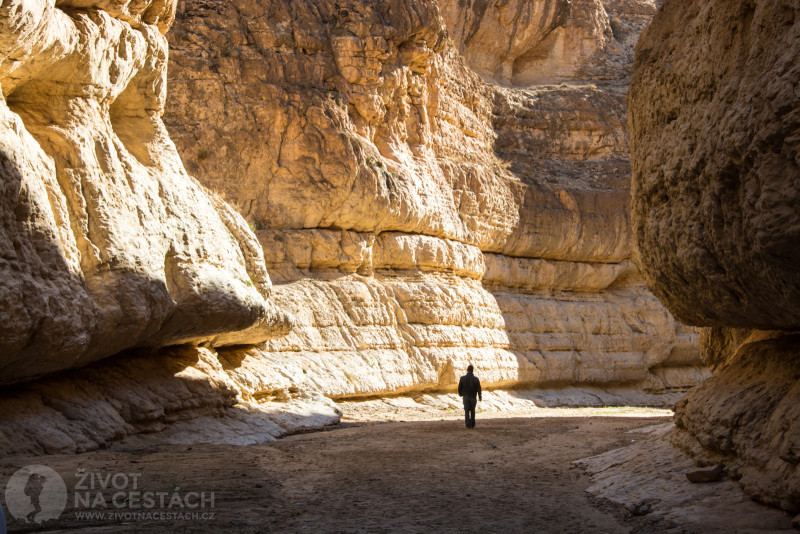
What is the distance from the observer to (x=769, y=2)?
5828 millimetres

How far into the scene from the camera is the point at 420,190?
76.2ft

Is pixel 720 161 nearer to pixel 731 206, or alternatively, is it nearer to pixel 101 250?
pixel 731 206

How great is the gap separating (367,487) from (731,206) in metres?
4.26

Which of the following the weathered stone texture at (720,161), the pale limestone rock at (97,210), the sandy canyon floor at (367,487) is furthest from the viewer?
the pale limestone rock at (97,210)

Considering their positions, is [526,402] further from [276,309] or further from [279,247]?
[276,309]

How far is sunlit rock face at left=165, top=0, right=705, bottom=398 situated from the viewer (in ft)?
66.7

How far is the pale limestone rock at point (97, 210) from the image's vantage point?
8609 mm

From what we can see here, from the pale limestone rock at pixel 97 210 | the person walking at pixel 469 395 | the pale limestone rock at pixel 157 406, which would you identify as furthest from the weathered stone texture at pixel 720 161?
the pale limestone rock at pixel 157 406

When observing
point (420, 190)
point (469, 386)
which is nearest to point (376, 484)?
point (469, 386)

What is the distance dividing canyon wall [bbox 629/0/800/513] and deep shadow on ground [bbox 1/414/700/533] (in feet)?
3.95

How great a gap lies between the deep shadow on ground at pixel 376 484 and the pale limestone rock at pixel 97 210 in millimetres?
1695

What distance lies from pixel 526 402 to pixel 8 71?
730 inches

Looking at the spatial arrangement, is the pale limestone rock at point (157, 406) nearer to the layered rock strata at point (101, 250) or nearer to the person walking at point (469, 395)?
the layered rock strata at point (101, 250)

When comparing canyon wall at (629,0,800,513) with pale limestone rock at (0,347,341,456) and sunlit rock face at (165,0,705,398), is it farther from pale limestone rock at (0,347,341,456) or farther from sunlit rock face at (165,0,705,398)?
sunlit rock face at (165,0,705,398)
